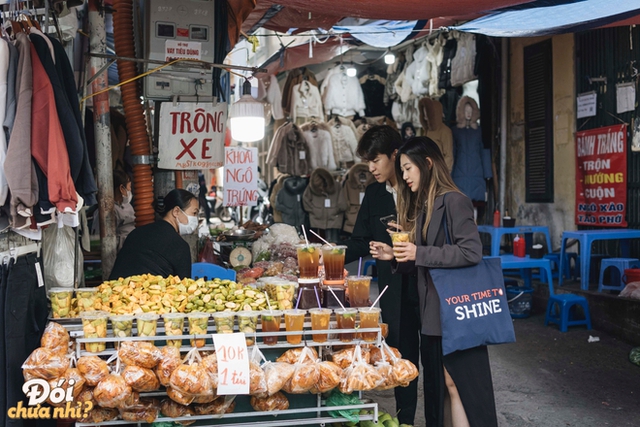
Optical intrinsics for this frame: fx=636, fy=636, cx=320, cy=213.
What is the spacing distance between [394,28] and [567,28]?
2516 millimetres

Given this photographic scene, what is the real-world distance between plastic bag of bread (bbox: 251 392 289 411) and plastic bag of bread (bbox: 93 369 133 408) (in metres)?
0.68

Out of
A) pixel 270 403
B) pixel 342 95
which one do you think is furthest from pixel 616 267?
pixel 342 95

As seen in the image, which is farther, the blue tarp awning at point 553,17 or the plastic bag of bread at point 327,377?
the blue tarp awning at point 553,17

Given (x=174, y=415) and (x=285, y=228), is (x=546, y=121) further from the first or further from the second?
(x=174, y=415)

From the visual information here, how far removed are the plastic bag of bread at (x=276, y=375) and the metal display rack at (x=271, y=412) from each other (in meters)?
0.12

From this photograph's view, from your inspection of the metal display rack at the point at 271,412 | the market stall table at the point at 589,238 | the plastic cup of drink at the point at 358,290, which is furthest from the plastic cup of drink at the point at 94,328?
the market stall table at the point at 589,238

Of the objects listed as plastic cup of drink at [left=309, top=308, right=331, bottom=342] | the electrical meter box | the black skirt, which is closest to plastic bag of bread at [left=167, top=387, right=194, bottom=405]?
plastic cup of drink at [left=309, top=308, right=331, bottom=342]

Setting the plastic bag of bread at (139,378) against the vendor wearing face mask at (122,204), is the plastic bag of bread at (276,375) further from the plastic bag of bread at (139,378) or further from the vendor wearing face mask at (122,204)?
the vendor wearing face mask at (122,204)

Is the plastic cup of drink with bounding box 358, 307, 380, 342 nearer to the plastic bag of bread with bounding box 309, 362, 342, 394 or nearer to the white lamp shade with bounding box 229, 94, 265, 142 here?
the plastic bag of bread with bounding box 309, 362, 342, 394

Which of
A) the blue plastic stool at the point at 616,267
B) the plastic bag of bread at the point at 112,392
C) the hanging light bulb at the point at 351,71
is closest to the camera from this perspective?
the plastic bag of bread at the point at 112,392

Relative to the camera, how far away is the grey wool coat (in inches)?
139

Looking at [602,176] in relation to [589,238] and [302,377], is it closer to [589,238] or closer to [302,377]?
[589,238]

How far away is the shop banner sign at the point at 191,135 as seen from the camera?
5.46 m

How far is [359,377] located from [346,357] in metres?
0.17
